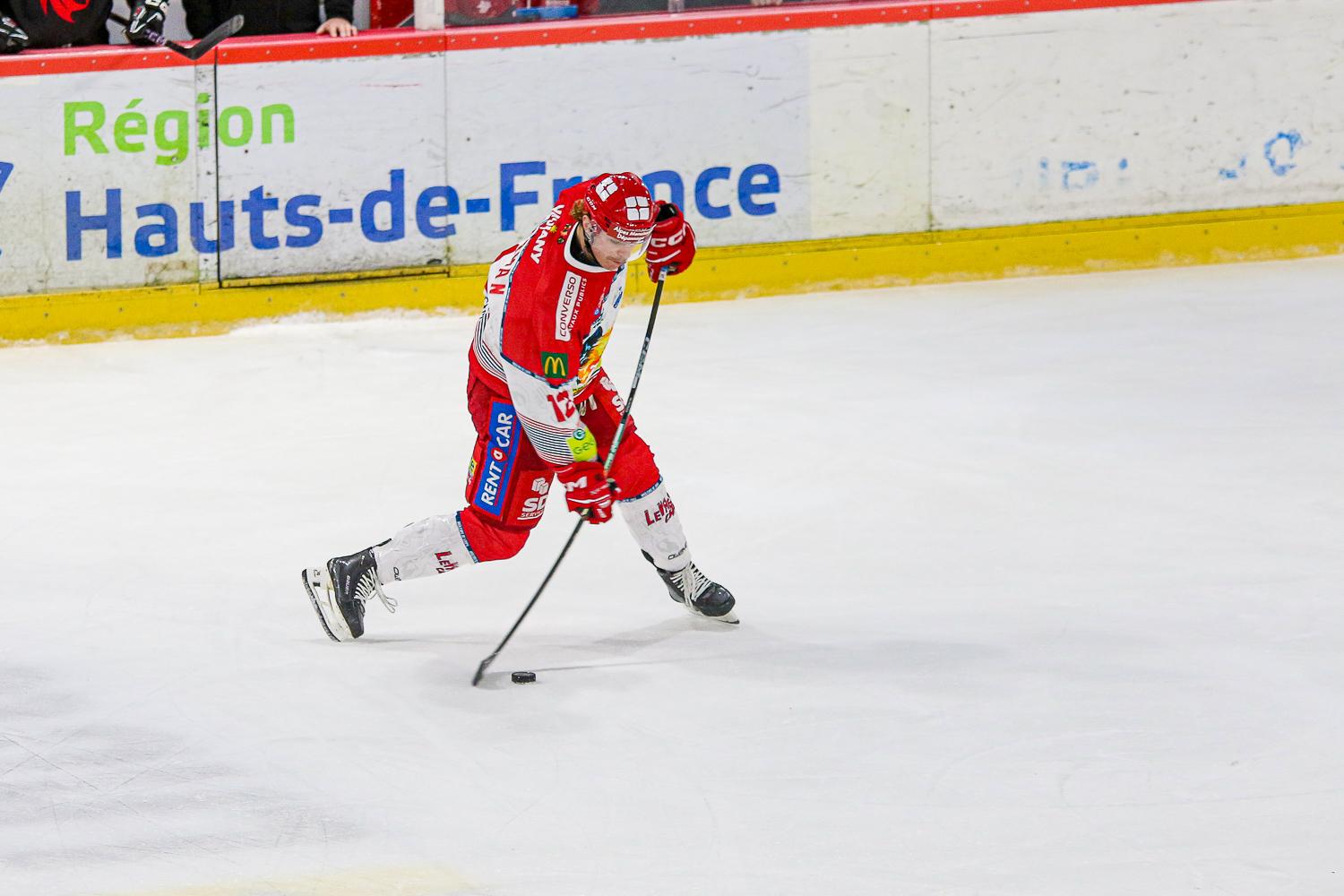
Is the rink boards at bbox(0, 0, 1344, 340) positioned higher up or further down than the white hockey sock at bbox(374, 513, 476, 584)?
higher up

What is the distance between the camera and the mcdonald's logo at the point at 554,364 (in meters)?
4.06

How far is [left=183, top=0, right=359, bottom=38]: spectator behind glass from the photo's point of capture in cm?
735

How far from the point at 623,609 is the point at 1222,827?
1.72m

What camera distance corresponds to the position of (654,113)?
299 inches

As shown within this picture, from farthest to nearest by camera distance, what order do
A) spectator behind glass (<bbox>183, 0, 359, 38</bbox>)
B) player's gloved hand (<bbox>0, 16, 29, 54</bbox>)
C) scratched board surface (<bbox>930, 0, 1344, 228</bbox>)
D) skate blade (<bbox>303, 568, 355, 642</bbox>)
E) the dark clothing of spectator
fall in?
scratched board surface (<bbox>930, 0, 1344, 228</bbox>) → spectator behind glass (<bbox>183, 0, 359, 38</bbox>) → the dark clothing of spectator → player's gloved hand (<bbox>0, 16, 29, 54</bbox>) → skate blade (<bbox>303, 568, 355, 642</bbox>)

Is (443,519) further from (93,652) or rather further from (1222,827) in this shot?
(1222,827)

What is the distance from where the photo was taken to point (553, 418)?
4090 mm

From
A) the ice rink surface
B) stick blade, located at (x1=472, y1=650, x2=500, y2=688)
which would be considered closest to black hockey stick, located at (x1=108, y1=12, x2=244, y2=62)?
the ice rink surface

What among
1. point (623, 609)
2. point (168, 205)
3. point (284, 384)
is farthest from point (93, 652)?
point (168, 205)

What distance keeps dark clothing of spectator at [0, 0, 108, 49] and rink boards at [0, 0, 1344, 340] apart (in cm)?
18

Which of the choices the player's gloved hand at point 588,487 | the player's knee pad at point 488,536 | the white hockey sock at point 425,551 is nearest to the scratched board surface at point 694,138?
the white hockey sock at point 425,551

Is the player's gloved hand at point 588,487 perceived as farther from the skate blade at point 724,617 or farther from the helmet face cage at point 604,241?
the skate blade at point 724,617

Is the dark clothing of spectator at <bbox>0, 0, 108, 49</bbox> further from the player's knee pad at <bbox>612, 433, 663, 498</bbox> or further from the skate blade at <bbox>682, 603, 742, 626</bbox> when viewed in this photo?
the skate blade at <bbox>682, 603, 742, 626</bbox>

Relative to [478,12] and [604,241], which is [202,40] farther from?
[604,241]
